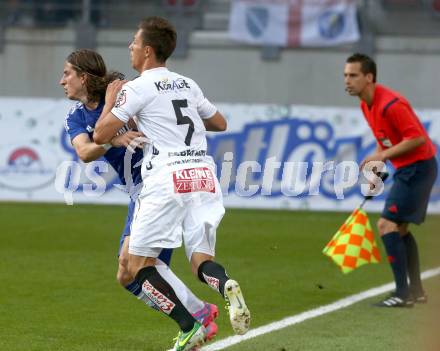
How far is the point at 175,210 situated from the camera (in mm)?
5695

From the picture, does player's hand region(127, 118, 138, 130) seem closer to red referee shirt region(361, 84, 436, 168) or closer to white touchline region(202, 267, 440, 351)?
white touchline region(202, 267, 440, 351)

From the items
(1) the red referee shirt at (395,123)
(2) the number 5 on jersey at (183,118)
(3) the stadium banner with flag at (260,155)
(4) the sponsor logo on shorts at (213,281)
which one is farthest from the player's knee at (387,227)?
(3) the stadium banner with flag at (260,155)

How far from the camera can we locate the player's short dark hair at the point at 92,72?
6234 mm

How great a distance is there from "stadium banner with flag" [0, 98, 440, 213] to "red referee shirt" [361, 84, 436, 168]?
21.1 feet

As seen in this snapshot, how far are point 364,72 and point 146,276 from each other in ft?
10.9

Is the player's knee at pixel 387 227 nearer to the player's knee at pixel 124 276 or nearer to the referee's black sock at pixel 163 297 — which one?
the player's knee at pixel 124 276

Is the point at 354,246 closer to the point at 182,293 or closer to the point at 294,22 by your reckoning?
the point at 182,293

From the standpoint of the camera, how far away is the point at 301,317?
25.0 feet

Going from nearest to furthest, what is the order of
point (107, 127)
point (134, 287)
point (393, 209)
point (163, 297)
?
point (107, 127), point (163, 297), point (134, 287), point (393, 209)

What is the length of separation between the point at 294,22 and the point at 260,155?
6.00 m

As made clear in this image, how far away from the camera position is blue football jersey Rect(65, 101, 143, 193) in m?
6.12

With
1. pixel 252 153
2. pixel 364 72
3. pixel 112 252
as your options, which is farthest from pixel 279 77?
pixel 364 72

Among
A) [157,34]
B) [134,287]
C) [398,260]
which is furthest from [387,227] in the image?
[157,34]

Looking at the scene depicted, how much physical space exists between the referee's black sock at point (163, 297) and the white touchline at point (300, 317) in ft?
2.14
